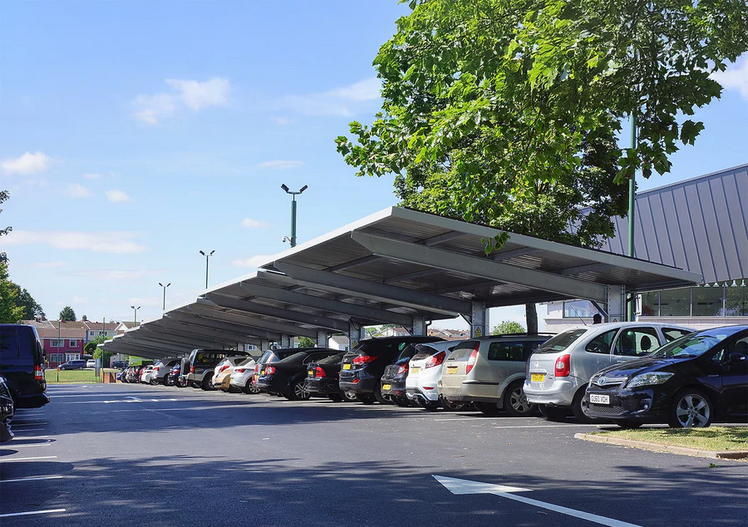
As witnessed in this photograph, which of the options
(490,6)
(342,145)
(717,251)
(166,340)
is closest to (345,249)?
(342,145)

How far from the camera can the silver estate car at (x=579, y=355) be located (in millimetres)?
13906

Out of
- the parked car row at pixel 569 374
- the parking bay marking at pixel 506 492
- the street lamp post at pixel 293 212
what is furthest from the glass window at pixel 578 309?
the parking bay marking at pixel 506 492

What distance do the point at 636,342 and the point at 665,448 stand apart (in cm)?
471

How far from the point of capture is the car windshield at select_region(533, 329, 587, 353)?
1430cm

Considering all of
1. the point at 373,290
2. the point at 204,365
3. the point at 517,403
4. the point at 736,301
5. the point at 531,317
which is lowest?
the point at 517,403

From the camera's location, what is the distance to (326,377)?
23406mm

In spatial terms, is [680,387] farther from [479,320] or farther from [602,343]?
[479,320]

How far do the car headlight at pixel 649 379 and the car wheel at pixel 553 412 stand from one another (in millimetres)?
2967

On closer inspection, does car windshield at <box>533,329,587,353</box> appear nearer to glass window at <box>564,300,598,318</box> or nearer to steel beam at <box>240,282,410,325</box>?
steel beam at <box>240,282,410,325</box>

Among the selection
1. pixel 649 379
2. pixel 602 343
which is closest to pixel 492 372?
pixel 602 343

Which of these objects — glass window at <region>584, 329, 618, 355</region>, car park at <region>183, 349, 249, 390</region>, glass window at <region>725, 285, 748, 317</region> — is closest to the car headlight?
glass window at <region>584, 329, 618, 355</region>

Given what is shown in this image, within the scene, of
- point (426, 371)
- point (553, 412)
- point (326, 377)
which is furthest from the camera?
point (326, 377)

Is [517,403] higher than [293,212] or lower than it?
lower

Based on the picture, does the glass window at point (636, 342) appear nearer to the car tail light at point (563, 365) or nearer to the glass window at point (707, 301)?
the car tail light at point (563, 365)
